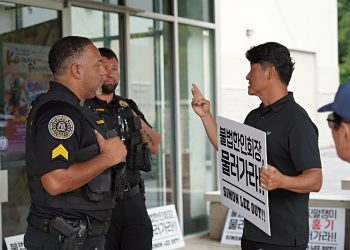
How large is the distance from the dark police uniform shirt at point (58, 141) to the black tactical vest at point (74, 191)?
1.0 inches

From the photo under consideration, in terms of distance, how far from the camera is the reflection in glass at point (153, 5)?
21.6ft

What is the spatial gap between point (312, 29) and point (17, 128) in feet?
47.1

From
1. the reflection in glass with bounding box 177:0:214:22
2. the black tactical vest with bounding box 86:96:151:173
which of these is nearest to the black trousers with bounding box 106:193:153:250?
the black tactical vest with bounding box 86:96:151:173

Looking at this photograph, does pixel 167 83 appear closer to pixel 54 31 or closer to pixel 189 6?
pixel 189 6

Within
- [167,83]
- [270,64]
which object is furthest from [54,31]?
[270,64]

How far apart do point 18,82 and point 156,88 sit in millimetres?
2036

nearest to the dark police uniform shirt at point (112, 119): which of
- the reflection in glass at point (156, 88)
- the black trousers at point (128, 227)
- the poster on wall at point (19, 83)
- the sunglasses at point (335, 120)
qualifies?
the black trousers at point (128, 227)

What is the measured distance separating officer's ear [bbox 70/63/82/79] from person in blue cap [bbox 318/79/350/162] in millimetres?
1360

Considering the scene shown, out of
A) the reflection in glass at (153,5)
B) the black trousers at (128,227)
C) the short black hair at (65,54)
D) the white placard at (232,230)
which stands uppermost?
the reflection in glass at (153,5)

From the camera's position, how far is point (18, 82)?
525cm

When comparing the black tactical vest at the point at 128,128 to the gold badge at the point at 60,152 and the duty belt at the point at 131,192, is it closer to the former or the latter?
the duty belt at the point at 131,192

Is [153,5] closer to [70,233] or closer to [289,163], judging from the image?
[289,163]

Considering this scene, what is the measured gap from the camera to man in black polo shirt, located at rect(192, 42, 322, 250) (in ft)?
9.83

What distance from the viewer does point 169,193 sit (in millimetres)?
7098
